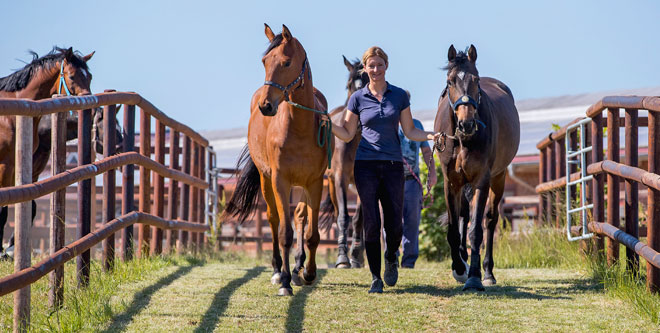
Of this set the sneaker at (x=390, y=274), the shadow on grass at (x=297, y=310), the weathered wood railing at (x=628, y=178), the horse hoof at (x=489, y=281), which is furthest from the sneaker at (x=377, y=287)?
the weathered wood railing at (x=628, y=178)

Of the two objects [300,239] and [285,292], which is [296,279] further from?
[285,292]

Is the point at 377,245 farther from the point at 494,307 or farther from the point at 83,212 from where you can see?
the point at 83,212

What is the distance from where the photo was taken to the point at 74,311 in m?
4.68

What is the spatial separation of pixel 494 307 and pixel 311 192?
1.78 m

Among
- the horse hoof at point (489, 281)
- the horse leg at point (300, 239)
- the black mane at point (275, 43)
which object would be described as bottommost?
the horse hoof at point (489, 281)

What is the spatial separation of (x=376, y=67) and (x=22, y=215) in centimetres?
299

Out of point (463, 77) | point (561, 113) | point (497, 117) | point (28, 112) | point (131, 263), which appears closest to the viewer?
point (28, 112)

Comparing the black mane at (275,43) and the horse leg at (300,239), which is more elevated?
the black mane at (275,43)

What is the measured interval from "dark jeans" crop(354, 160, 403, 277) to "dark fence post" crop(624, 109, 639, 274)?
5.56ft

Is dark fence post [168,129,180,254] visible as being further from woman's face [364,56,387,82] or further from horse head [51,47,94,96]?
woman's face [364,56,387,82]

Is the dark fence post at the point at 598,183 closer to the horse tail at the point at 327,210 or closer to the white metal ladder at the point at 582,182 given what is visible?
the white metal ladder at the point at 582,182

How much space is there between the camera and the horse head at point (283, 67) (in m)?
5.68

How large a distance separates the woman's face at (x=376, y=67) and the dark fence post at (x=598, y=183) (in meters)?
2.25

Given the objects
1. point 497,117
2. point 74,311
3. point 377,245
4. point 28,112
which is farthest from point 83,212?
point 497,117
